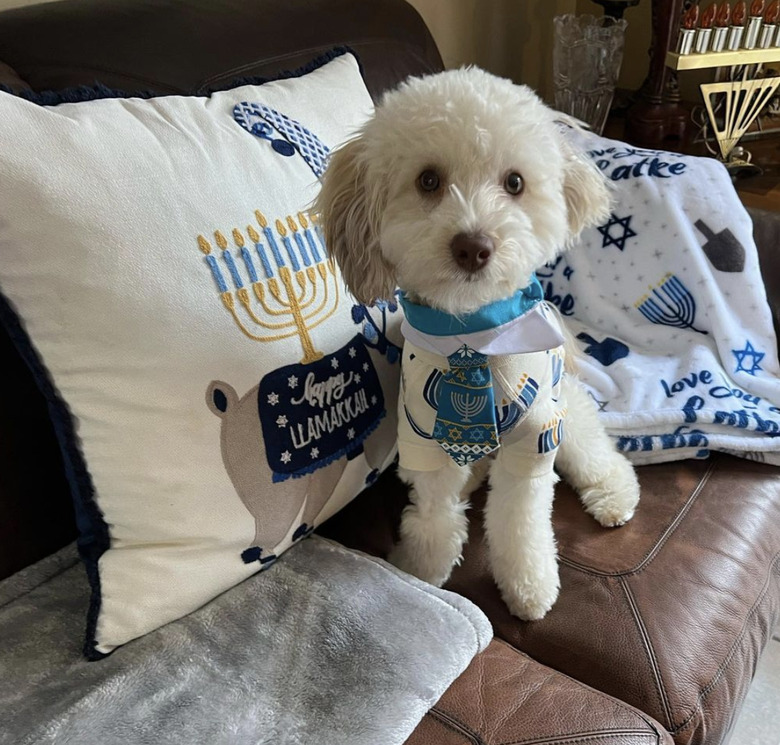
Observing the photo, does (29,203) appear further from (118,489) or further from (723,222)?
(723,222)

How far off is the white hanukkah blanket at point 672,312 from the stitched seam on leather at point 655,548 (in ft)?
0.23

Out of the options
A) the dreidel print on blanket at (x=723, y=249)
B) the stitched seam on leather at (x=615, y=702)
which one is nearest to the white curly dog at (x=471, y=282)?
the stitched seam on leather at (x=615, y=702)

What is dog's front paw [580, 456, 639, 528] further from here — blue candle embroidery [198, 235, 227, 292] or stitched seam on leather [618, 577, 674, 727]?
blue candle embroidery [198, 235, 227, 292]

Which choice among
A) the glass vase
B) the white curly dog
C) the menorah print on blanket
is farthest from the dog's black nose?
the glass vase

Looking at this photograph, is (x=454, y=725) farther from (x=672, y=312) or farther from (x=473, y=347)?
(x=672, y=312)

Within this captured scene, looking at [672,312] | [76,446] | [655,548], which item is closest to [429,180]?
[76,446]

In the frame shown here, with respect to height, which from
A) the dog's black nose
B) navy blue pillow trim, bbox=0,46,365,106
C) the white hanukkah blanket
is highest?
navy blue pillow trim, bbox=0,46,365,106

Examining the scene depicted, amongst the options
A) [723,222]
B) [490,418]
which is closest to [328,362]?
[490,418]

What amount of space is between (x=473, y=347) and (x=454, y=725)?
19.1 inches

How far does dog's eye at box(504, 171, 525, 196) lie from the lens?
94 centimetres

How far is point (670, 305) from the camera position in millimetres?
1474

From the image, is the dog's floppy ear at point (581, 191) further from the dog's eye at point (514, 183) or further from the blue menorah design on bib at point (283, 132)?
the blue menorah design on bib at point (283, 132)

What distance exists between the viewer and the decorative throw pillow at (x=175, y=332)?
0.83 m

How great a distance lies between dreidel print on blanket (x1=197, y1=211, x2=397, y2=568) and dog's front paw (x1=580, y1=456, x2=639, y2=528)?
16.0 inches
